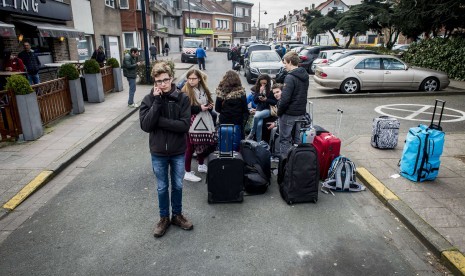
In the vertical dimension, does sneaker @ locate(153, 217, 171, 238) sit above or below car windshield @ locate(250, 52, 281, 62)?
below

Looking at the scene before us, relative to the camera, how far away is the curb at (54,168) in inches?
184

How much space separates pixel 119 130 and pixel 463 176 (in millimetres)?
7745

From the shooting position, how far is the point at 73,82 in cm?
949

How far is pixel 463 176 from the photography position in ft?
17.4

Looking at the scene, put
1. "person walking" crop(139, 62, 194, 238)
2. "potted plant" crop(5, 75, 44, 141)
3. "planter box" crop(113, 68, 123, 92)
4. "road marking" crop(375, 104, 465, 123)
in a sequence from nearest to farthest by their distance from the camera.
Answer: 1. "person walking" crop(139, 62, 194, 238)
2. "potted plant" crop(5, 75, 44, 141)
3. "road marking" crop(375, 104, 465, 123)
4. "planter box" crop(113, 68, 123, 92)

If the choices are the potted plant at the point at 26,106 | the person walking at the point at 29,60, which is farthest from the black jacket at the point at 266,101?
the person walking at the point at 29,60

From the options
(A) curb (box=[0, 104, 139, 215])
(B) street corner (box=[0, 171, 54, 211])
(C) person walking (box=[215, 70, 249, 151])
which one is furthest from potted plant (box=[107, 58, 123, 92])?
(C) person walking (box=[215, 70, 249, 151])

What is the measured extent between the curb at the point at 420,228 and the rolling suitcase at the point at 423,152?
0.56m

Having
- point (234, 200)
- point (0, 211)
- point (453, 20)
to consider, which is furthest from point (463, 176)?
point (453, 20)

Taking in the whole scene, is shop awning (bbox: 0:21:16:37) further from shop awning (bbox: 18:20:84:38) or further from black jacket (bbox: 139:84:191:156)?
black jacket (bbox: 139:84:191:156)

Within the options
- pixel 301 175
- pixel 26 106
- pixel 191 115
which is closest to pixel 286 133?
pixel 301 175

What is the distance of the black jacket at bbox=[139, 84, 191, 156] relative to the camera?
3537mm

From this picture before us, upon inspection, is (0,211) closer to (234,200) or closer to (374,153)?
(234,200)

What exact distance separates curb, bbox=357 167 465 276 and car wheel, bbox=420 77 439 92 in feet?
32.5
